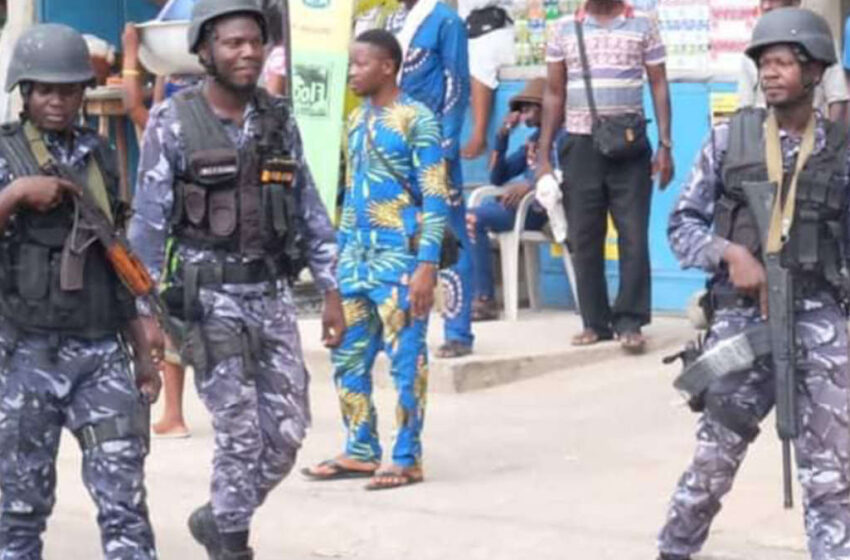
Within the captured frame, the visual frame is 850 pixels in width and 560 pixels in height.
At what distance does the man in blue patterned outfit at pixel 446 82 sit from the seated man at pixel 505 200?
89 cm

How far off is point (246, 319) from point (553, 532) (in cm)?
160

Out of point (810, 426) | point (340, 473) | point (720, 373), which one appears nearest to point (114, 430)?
point (720, 373)

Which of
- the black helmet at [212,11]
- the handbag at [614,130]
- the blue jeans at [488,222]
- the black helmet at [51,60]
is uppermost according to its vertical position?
the black helmet at [212,11]

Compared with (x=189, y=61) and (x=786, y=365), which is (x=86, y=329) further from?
(x=189, y=61)

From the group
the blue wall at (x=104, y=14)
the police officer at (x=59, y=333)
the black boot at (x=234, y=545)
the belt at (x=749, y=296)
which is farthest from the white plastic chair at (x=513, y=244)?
the police officer at (x=59, y=333)

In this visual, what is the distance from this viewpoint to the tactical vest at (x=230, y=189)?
24.0ft

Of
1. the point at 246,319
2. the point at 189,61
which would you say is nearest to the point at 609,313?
the point at 189,61

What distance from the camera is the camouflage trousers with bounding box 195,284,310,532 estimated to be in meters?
7.36

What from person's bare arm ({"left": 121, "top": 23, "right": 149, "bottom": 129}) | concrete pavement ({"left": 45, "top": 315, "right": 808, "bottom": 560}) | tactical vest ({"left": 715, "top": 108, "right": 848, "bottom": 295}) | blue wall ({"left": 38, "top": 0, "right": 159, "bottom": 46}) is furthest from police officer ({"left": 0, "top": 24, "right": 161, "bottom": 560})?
blue wall ({"left": 38, "top": 0, "right": 159, "bottom": 46})

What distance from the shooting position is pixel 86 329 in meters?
6.85

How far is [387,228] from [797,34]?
8.03ft

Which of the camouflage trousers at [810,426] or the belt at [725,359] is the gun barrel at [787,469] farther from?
the belt at [725,359]

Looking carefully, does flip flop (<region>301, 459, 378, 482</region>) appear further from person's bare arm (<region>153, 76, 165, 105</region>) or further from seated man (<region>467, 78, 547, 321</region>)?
person's bare arm (<region>153, 76, 165, 105</region>)

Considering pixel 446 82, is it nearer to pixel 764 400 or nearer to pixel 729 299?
pixel 729 299
